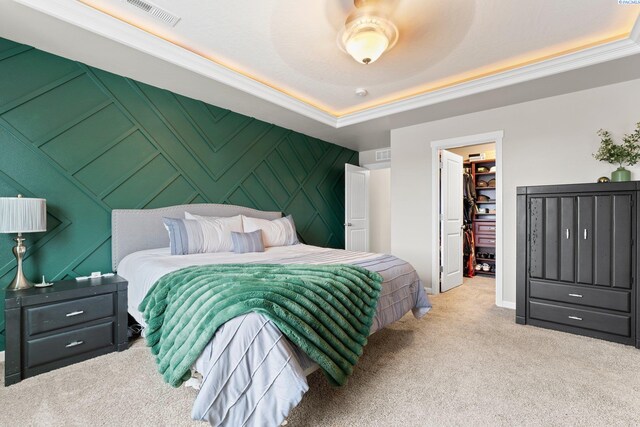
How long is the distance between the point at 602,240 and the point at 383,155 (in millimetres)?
3641

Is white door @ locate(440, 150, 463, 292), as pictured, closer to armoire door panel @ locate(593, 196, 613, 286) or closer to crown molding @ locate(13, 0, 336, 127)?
armoire door panel @ locate(593, 196, 613, 286)

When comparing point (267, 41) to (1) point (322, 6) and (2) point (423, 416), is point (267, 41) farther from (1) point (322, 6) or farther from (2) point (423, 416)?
(2) point (423, 416)

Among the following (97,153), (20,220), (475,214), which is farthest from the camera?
(475,214)

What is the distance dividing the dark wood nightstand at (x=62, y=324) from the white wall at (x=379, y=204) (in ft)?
16.8

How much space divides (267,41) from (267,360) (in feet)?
8.21

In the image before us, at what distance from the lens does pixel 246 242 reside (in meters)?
3.10

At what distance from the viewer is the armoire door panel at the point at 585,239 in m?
2.71

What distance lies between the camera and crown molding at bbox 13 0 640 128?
214 cm

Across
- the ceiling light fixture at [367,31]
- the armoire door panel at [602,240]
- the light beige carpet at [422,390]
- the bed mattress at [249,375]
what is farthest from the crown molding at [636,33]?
the bed mattress at [249,375]

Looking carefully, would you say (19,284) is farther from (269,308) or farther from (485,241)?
(485,241)

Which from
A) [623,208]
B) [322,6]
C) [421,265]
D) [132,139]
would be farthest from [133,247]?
[623,208]

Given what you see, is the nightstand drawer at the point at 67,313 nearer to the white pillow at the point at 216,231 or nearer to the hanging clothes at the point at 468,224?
the white pillow at the point at 216,231

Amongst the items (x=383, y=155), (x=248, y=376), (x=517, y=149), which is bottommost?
(x=248, y=376)

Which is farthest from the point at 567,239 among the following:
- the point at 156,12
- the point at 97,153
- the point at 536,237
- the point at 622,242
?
the point at 97,153
